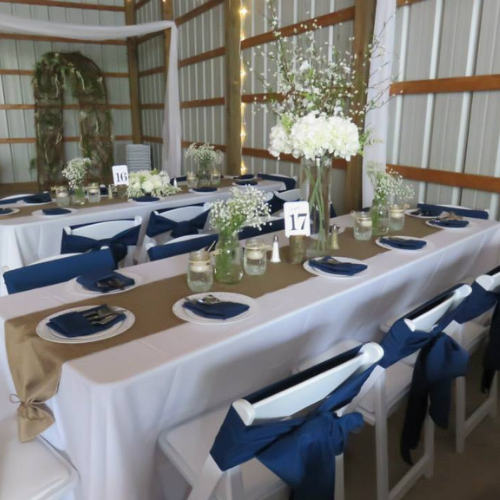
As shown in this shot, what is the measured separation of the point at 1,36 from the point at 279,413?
9.20 metres

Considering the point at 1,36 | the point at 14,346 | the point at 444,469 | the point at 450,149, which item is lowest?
the point at 444,469

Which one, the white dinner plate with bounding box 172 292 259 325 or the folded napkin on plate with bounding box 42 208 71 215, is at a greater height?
the folded napkin on plate with bounding box 42 208 71 215

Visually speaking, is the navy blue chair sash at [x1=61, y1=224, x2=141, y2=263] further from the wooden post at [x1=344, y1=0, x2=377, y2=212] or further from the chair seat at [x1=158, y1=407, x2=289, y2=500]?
the wooden post at [x1=344, y1=0, x2=377, y2=212]

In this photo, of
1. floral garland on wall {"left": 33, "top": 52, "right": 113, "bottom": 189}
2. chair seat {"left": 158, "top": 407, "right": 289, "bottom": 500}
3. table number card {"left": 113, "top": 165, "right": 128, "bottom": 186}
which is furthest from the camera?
floral garland on wall {"left": 33, "top": 52, "right": 113, "bottom": 189}

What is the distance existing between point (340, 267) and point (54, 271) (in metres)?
1.26

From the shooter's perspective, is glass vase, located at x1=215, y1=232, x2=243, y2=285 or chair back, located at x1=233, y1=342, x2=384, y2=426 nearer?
chair back, located at x1=233, y1=342, x2=384, y2=426

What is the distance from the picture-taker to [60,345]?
4.73 feet

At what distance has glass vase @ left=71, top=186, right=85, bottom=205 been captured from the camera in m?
3.73

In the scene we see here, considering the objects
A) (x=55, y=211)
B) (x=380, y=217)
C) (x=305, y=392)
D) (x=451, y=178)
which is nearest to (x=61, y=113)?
(x=55, y=211)

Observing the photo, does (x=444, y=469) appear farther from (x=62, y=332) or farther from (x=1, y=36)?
(x=1, y=36)

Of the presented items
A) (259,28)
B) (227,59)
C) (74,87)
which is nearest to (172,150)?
(227,59)

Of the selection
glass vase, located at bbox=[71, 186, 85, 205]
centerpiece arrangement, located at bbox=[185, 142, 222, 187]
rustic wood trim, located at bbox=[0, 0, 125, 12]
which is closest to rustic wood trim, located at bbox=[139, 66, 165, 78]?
rustic wood trim, located at bbox=[0, 0, 125, 12]

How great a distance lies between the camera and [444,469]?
2.04 metres

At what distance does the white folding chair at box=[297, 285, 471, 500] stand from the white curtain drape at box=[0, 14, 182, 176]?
212 inches
